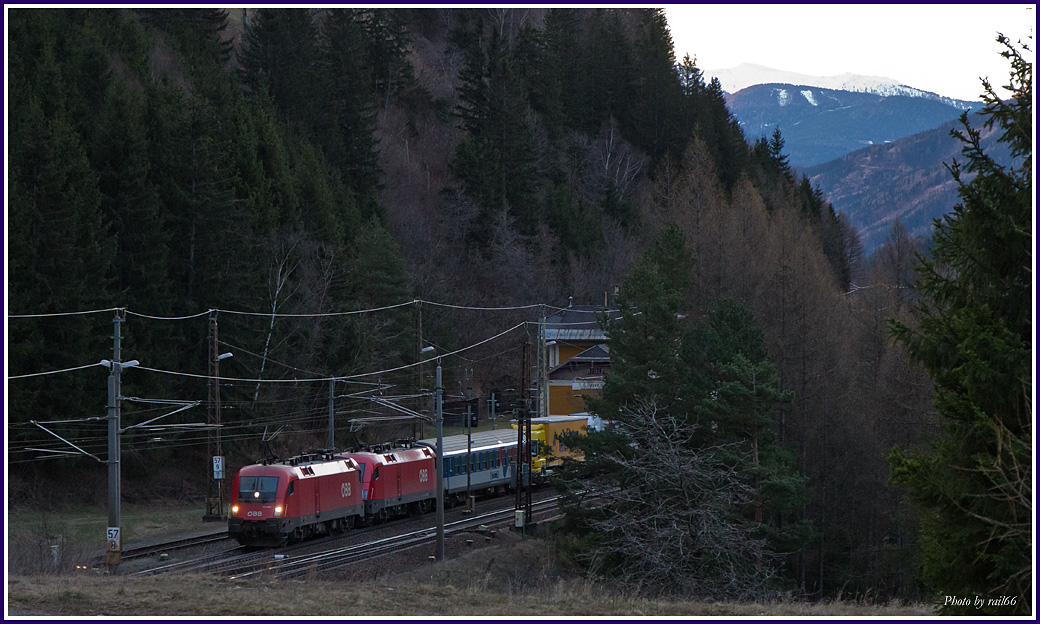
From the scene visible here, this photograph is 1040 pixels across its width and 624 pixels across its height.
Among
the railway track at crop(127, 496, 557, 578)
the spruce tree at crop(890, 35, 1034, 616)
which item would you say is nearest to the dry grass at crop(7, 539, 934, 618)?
the spruce tree at crop(890, 35, 1034, 616)

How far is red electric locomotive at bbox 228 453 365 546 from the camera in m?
28.7

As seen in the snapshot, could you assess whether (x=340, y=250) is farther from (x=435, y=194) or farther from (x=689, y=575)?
(x=689, y=575)

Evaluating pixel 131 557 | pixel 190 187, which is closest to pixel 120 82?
pixel 190 187

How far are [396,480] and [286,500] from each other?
646 centimetres

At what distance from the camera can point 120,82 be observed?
47094 mm

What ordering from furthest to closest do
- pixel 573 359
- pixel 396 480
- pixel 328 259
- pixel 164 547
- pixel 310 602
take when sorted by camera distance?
pixel 573 359 → pixel 328 259 → pixel 396 480 → pixel 164 547 → pixel 310 602

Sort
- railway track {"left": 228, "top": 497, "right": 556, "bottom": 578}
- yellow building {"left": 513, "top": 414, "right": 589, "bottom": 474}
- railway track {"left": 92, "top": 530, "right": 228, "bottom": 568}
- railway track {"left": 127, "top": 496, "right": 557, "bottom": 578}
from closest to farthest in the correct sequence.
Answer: railway track {"left": 228, "top": 497, "right": 556, "bottom": 578} < railway track {"left": 127, "top": 496, "right": 557, "bottom": 578} < railway track {"left": 92, "top": 530, "right": 228, "bottom": 568} < yellow building {"left": 513, "top": 414, "right": 589, "bottom": 474}

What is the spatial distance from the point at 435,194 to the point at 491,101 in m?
8.17

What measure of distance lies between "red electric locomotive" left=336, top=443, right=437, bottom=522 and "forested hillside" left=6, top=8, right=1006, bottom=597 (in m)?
2.83

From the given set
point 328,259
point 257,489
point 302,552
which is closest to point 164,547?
point 257,489

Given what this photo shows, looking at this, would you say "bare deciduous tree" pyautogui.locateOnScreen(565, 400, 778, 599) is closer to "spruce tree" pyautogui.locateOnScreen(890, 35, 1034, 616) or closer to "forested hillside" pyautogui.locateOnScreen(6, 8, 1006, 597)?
"forested hillside" pyautogui.locateOnScreen(6, 8, 1006, 597)

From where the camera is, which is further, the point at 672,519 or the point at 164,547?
the point at 164,547

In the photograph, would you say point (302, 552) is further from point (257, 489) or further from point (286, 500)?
point (257, 489)

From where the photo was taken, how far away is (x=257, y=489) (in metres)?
28.9
